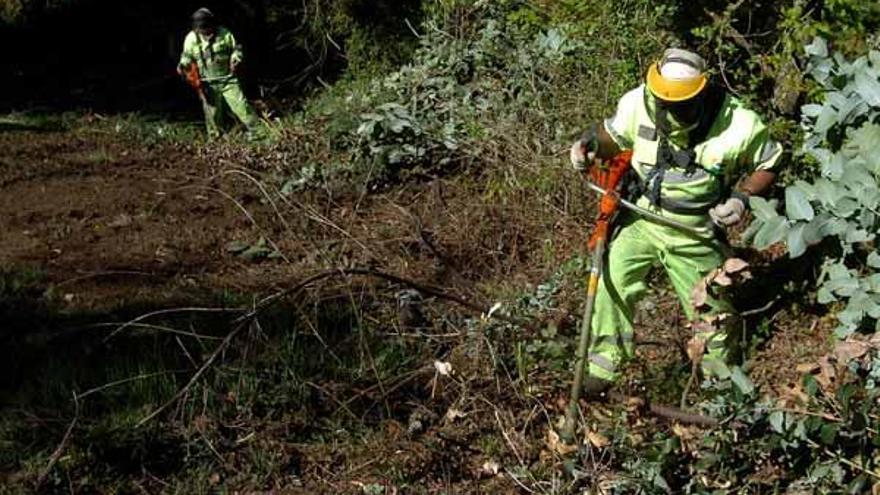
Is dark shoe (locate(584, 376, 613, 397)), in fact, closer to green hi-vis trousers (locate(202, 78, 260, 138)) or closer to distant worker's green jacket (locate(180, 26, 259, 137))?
green hi-vis trousers (locate(202, 78, 260, 138))

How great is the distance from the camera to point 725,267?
183 inches

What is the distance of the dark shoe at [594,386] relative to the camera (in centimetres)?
517

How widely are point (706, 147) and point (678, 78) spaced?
38cm

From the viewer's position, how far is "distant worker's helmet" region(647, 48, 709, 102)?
4.64 meters

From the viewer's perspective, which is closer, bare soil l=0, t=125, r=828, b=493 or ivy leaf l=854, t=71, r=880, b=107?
ivy leaf l=854, t=71, r=880, b=107

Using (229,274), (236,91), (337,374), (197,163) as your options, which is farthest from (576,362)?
(236,91)

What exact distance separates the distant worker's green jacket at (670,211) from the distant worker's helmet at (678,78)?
0.54ft

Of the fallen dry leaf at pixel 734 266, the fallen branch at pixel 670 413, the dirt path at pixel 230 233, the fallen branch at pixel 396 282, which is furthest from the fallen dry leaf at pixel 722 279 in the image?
the dirt path at pixel 230 233

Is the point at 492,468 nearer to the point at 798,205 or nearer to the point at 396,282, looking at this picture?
the point at 396,282

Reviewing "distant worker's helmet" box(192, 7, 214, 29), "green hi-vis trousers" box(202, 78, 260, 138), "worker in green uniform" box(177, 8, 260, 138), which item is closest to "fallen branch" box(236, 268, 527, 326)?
"green hi-vis trousers" box(202, 78, 260, 138)

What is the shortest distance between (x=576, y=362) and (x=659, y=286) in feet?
5.29

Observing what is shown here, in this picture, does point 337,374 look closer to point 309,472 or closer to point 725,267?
point 309,472

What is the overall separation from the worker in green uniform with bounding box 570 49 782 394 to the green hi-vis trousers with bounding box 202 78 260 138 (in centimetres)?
731

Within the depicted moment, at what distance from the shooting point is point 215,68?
12.4m
